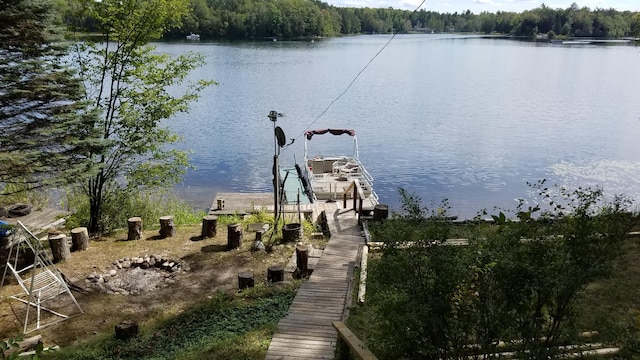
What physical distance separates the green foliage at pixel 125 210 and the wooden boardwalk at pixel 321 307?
6.09m

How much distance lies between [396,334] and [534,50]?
303ft

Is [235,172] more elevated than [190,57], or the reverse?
[190,57]

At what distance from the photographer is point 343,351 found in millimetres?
5758

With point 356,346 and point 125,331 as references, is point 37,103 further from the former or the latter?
point 356,346

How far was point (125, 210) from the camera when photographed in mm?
14844

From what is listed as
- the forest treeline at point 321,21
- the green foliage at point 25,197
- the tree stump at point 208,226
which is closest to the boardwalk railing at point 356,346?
the tree stump at point 208,226

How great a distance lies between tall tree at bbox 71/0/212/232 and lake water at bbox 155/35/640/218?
5.17 metres

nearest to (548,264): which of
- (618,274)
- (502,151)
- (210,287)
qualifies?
(618,274)

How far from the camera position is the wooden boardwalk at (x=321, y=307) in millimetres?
6473

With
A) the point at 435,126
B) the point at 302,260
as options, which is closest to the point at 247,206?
the point at 302,260

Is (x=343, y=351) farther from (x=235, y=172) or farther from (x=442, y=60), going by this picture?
(x=442, y=60)

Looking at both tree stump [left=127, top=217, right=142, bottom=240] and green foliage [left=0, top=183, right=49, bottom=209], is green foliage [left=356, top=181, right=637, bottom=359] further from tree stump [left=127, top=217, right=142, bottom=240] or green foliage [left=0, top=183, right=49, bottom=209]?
green foliage [left=0, top=183, right=49, bottom=209]

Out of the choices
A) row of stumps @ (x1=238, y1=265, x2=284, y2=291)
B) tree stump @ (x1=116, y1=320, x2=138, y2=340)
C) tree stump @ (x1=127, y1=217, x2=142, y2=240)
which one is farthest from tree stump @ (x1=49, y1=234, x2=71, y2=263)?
row of stumps @ (x1=238, y1=265, x2=284, y2=291)

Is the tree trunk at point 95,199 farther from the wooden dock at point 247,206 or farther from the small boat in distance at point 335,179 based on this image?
the small boat in distance at point 335,179
